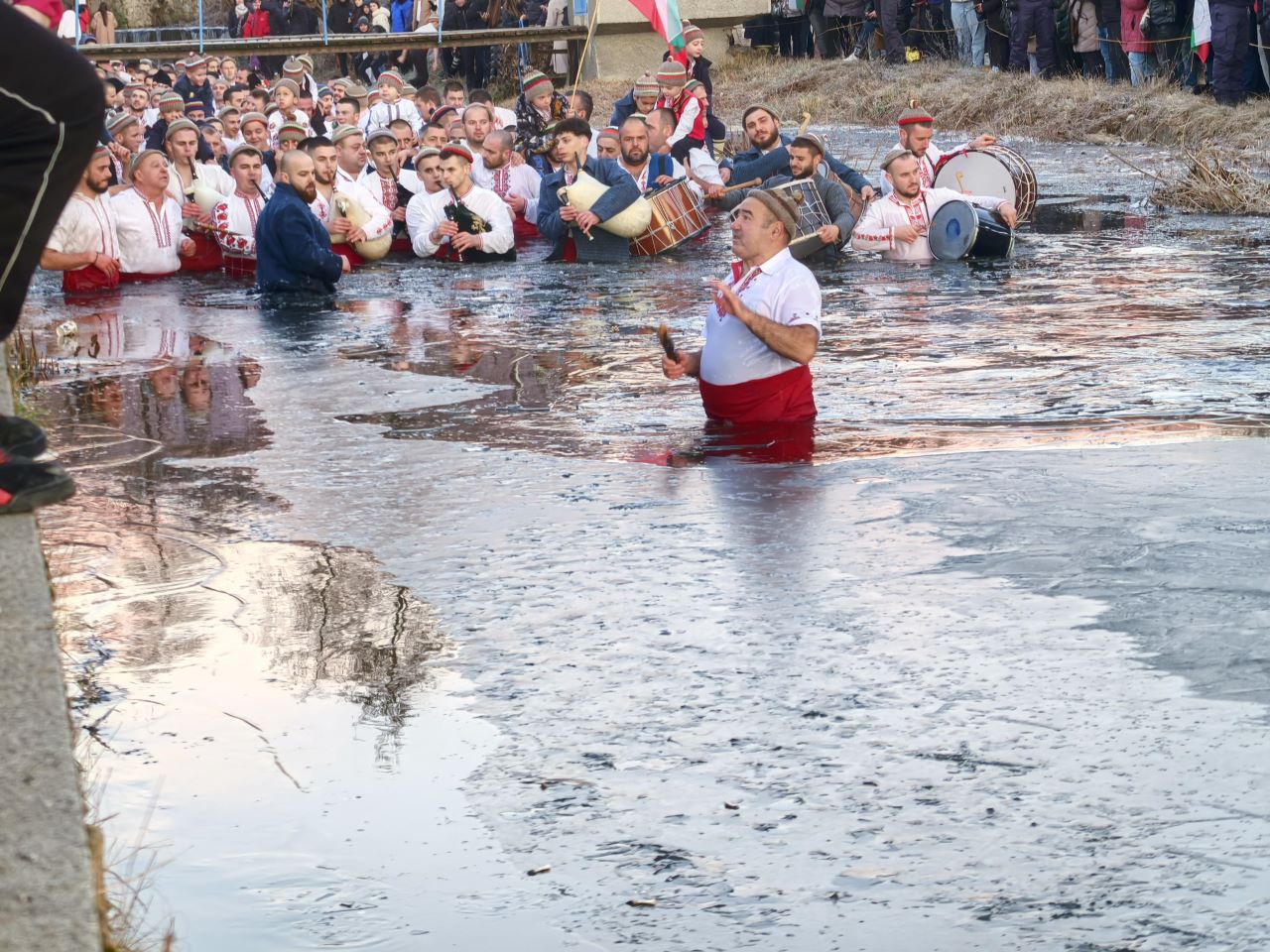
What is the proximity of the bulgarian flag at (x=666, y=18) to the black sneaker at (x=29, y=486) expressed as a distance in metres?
19.2

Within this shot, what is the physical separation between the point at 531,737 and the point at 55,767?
207 centimetres

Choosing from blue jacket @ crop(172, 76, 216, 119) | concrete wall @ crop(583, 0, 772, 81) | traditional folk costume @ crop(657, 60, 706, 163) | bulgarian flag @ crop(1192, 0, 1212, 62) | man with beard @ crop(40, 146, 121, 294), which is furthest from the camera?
concrete wall @ crop(583, 0, 772, 81)

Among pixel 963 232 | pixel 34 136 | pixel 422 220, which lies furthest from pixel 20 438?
pixel 422 220

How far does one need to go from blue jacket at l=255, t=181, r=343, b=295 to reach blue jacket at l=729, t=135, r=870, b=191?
3804 mm

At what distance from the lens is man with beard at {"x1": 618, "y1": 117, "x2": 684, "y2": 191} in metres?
16.0

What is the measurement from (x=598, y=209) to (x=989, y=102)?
432 inches

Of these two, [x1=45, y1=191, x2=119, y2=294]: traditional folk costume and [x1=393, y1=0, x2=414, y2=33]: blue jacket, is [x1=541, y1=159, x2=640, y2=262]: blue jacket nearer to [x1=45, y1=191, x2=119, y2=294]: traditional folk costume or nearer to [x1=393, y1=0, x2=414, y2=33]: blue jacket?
[x1=45, y1=191, x2=119, y2=294]: traditional folk costume

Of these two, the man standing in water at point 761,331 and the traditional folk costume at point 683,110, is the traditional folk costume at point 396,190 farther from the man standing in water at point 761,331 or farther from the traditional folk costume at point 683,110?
the man standing in water at point 761,331

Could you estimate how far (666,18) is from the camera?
914 inches

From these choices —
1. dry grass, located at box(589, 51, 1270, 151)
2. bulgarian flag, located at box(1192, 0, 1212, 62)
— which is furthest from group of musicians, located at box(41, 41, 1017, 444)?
bulgarian flag, located at box(1192, 0, 1212, 62)

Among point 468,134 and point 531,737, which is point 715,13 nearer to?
point 468,134

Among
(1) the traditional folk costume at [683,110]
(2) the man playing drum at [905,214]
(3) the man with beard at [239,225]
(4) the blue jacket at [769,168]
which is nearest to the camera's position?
(2) the man playing drum at [905,214]

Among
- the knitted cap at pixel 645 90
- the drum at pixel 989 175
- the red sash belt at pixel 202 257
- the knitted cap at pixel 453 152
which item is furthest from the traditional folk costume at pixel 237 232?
the drum at pixel 989 175

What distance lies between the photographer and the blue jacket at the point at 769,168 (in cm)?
1595
